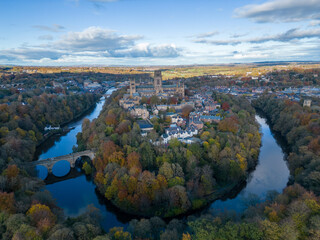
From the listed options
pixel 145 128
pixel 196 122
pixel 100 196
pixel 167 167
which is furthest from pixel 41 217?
pixel 196 122

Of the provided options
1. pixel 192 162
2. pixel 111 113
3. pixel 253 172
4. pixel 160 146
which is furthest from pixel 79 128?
pixel 253 172

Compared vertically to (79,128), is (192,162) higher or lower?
higher

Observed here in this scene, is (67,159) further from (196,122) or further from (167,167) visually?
(196,122)

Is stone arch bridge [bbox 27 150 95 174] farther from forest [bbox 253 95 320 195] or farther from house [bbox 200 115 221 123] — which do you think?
forest [bbox 253 95 320 195]

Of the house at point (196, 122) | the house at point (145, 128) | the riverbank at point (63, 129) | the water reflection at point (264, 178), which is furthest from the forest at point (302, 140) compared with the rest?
the riverbank at point (63, 129)

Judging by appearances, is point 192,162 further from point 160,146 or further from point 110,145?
point 110,145
